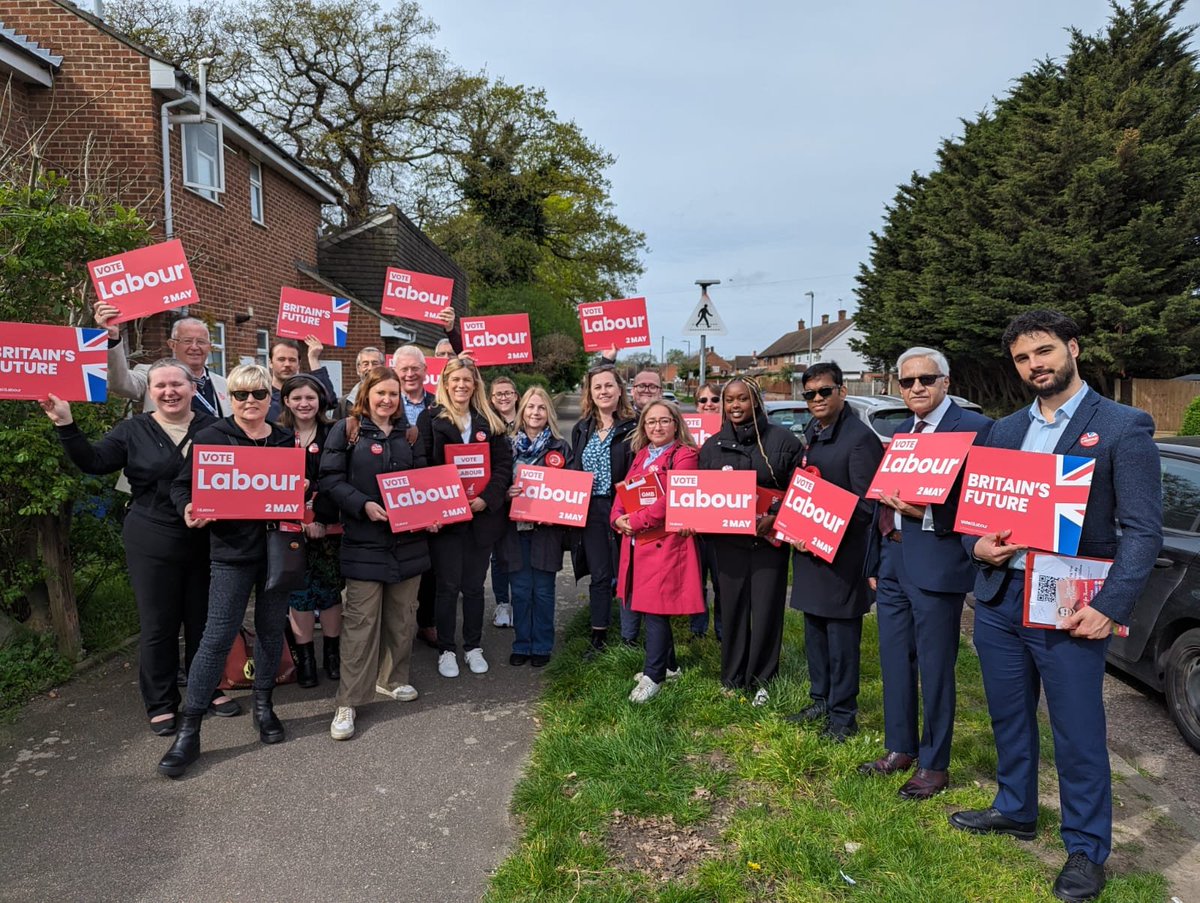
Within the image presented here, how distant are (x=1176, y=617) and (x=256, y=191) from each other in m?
15.6

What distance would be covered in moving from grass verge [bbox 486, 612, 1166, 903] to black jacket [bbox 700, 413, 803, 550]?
1.11 m

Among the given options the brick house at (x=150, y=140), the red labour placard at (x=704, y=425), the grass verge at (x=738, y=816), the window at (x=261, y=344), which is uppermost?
the brick house at (x=150, y=140)

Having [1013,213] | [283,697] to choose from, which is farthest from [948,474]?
[1013,213]

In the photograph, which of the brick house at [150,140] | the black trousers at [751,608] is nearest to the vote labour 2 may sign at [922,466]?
the black trousers at [751,608]

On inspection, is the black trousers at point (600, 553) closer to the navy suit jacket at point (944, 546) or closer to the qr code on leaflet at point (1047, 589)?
the navy suit jacket at point (944, 546)

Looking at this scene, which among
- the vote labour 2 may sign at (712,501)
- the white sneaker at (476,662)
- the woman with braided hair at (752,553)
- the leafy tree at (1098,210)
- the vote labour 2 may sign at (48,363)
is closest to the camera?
the vote labour 2 may sign at (48,363)

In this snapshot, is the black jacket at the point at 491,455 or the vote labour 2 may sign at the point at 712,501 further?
the black jacket at the point at 491,455

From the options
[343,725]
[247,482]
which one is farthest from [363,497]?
[343,725]

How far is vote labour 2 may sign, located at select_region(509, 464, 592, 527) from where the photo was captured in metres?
5.14

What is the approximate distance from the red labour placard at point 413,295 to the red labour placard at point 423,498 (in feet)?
9.04

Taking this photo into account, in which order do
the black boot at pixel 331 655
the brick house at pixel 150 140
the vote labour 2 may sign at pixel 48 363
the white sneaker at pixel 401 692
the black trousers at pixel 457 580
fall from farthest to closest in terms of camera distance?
the brick house at pixel 150 140
the black boot at pixel 331 655
the black trousers at pixel 457 580
the white sneaker at pixel 401 692
the vote labour 2 may sign at pixel 48 363

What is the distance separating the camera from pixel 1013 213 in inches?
995

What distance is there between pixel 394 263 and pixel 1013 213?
66.7 feet

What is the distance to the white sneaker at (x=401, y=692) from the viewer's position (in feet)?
15.5
